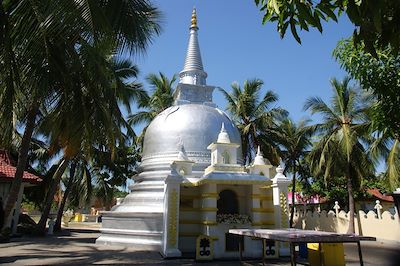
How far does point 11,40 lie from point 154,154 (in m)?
12.6

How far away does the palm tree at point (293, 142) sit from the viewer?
91.9 feet

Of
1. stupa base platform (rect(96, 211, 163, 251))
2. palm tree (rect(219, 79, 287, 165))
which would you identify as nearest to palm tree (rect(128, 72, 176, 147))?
palm tree (rect(219, 79, 287, 165))

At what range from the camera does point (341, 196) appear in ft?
107

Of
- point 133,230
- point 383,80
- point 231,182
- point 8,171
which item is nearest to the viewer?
point 383,80

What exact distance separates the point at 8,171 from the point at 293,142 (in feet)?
70.1

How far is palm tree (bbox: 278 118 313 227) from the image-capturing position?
2800cm

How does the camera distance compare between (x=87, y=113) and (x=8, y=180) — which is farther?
(x=8, y=180)

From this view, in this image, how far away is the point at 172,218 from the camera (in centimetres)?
1359

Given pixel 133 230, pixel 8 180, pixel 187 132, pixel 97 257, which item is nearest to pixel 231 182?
pixel 187 132

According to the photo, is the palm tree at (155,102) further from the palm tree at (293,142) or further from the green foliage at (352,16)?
the green foliage at (352,16)

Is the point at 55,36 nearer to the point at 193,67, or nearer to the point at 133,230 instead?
the point at 133,230

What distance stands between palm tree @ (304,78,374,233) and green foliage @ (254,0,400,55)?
20.7 meters

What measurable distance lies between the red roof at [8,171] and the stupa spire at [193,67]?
11.2 m

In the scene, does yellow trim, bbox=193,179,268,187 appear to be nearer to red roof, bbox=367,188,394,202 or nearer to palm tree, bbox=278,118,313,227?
palm tree, bbox=278,118,313,227
